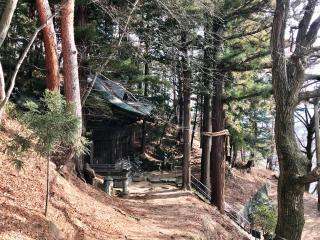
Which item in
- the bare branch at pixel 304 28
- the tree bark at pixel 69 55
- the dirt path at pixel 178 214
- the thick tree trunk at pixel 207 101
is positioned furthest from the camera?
the thick tree trunk at pixel 207 101

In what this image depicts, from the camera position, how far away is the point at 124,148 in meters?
24.5

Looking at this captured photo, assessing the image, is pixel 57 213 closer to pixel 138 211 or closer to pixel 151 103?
pixel 138 211

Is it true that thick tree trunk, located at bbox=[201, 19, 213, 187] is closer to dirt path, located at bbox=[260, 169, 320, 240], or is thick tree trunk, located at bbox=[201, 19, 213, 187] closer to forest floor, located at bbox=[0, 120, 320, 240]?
forest floor, located at bbox=[0, 120, 320, 240]

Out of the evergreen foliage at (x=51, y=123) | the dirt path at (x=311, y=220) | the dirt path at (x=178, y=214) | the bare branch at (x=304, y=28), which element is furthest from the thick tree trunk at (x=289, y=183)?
the dirt path at (x=311, y=220)

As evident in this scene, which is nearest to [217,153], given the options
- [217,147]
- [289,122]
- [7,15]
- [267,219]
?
[217,147]

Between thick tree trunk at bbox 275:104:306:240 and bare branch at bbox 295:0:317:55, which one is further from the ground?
bare branch at bbox 295:0:317:55

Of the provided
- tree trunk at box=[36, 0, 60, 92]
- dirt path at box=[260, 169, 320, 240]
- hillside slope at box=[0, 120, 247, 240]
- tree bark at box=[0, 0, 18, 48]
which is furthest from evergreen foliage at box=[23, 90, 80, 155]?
dirt path at box=[260, 169, 320, 240]

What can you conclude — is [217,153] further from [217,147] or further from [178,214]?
[178,214]

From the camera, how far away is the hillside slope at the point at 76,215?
21.6 feet

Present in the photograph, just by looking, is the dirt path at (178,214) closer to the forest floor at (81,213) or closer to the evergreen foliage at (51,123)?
the forest floor at (81,213)

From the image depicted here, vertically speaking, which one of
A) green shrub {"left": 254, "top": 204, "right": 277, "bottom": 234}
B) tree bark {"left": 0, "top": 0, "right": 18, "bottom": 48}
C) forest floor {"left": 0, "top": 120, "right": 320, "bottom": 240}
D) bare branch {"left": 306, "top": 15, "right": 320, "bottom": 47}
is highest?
bare branch {"left": 306, "top": 15, "right": 320, "bottom": 47}

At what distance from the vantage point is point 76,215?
8.01m

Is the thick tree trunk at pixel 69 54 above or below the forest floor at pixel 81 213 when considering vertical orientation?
above

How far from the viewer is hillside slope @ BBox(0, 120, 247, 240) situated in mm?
6590
